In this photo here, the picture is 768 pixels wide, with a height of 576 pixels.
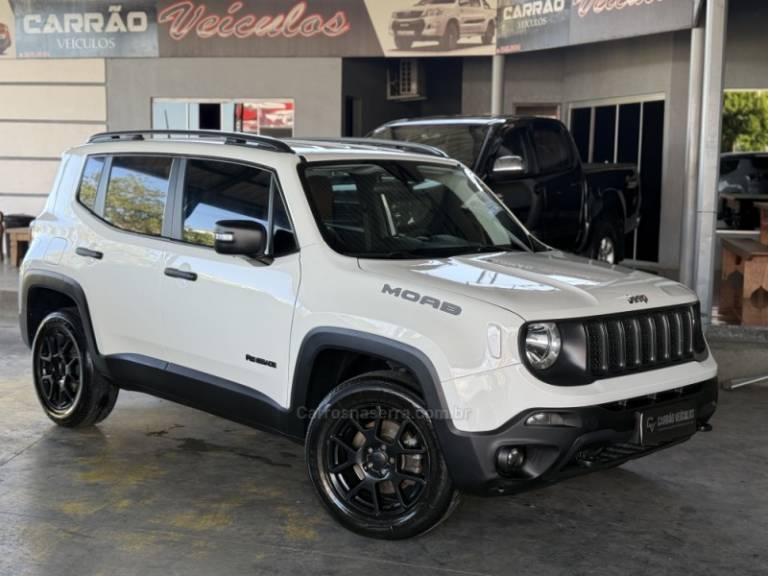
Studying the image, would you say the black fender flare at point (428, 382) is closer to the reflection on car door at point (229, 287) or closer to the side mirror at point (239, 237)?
the reflection on car door at point (229, 287)

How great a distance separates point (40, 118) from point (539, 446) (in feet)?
50.9

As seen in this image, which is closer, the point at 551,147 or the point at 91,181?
the point at 91,181

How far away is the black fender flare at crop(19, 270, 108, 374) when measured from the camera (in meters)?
6.13

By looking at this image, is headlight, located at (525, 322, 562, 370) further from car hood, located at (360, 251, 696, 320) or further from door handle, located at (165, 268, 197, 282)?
door handle, located at (165, 268, 197, 282)

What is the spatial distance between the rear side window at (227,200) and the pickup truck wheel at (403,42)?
10665 millimetres

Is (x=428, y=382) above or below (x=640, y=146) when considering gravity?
below

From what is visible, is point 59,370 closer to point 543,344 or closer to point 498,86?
point 543,344

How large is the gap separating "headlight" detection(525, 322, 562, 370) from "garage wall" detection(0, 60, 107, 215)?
14662 millimetres

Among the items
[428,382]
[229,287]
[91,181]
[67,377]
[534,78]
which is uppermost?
[534,78]

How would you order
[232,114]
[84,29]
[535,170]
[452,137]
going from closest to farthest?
1. [452,137]
2. [535,170]
3. [232,114]
4. [84,29]

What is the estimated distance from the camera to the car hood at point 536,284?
14.6 feet

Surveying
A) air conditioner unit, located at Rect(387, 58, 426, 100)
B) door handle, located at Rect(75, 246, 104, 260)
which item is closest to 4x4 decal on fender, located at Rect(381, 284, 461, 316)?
door handle, located at Rect(75, 246, 104, 260)

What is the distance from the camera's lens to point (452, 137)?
32.3 ft

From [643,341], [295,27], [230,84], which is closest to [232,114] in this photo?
[230,84]
